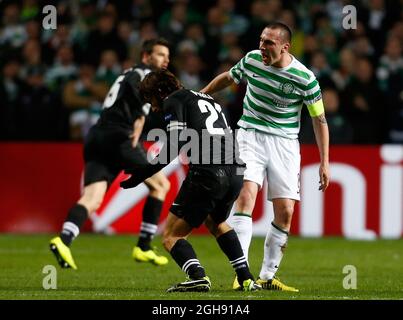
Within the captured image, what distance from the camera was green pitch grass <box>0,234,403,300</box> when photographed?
28.9ft

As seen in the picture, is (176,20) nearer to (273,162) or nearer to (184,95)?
(273,162)

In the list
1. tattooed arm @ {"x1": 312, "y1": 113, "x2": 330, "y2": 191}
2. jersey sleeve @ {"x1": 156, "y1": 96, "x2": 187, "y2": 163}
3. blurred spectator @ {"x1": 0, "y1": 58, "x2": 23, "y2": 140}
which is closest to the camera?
jersey sleeve @ {"x1": 156, "y1": 96, "x2": 187, "y2": 163}

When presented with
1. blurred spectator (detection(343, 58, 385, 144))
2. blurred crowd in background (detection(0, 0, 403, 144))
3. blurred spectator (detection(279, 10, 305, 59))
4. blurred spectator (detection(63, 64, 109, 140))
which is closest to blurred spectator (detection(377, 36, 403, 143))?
blurred crowd in background (detection(0, 0, 403, 144))

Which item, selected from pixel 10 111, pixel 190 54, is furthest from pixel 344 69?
pixel 10 111

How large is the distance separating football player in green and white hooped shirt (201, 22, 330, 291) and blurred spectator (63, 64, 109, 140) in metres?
7.37

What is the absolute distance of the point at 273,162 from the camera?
30.8ft

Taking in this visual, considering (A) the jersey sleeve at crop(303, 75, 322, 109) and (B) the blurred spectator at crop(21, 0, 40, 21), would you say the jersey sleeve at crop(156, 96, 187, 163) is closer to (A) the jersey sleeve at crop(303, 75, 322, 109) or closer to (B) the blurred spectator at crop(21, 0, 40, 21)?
(A) the jersey sleeve at crop(303, 75, 322, 109)

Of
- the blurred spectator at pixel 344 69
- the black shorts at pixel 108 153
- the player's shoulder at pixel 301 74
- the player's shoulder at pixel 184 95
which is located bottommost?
the black shorts at pixel 108 153

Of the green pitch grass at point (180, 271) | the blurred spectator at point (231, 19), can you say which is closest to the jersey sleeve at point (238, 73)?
the green pitch grass at point (180, 271)

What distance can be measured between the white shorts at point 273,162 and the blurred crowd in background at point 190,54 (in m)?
6.81

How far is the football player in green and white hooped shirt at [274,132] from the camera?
9.21 metres

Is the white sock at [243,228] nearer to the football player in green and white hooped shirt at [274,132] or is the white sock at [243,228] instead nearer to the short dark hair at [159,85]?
the football player in green and white hooped shirt at [274,132]

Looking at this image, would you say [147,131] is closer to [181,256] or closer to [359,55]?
[359,55]
